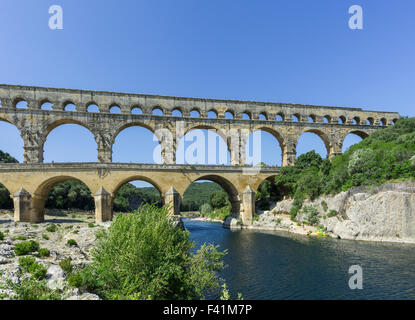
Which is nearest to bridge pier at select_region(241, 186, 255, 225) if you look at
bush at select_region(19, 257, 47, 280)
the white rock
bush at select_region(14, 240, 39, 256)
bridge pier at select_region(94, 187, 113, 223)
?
bridge pier at select_region(94, 187, 113, 223)

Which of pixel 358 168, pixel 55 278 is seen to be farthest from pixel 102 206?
pixel 358 168

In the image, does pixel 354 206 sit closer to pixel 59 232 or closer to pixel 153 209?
pixel 153 209

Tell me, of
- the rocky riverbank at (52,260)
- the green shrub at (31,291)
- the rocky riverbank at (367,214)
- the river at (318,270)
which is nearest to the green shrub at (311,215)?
the rocky riverbank at (367,214)

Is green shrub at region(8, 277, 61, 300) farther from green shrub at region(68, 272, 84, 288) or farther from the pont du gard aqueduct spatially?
the pont du gard aqueduct

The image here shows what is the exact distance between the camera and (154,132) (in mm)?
36156

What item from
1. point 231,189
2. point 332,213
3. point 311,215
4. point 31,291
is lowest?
point 311,215

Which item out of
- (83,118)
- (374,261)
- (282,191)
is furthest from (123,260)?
(282,191)

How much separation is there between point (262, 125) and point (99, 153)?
26863 millimetres

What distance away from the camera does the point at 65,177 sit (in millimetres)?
29641

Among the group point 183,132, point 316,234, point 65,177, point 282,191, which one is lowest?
point 316,234

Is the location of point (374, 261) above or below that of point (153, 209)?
below

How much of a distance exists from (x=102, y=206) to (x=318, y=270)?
24537 mm

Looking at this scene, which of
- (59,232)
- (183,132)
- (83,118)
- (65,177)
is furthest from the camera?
(183,132)
